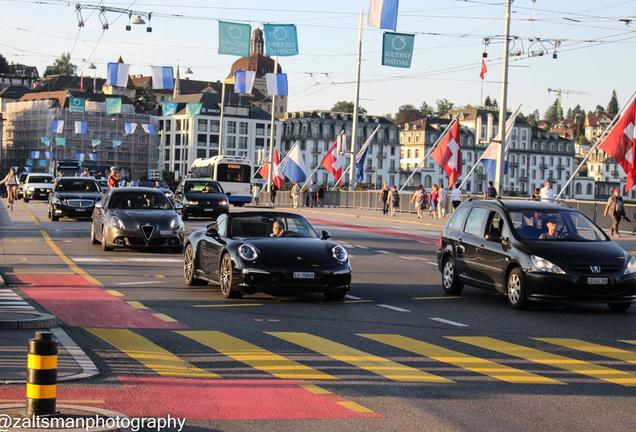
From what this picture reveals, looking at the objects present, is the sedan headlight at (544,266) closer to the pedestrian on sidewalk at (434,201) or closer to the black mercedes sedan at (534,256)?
the black mercedes sedan at (534,256)

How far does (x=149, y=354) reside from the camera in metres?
11.8

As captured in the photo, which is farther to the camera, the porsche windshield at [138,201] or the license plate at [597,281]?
the porsche windshield at [138,201]

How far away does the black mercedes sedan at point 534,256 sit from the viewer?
1706 cm

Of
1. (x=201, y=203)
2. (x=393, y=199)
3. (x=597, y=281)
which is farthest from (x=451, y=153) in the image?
(x=597, y=281)

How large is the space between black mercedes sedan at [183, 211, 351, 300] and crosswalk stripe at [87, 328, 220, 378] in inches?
163

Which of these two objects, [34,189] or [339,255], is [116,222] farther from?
[34,189]

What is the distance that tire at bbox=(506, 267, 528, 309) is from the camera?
56.5 feet

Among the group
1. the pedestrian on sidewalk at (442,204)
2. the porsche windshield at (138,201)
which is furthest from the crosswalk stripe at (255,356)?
the pedestrian on sidewalk at (442,204)

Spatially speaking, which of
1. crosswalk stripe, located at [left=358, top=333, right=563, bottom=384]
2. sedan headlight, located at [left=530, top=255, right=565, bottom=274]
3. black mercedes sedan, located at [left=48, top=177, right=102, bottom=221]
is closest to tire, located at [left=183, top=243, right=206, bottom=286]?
sedan headlight, located at [left=530, top=255, right=565, bottom=274]

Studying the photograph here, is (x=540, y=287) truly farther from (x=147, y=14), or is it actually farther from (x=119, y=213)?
(x=147, y=14)

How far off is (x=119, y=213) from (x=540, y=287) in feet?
44.2

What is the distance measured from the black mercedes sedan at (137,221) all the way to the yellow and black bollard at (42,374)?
65.5 ft

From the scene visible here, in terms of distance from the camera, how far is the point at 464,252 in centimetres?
1930

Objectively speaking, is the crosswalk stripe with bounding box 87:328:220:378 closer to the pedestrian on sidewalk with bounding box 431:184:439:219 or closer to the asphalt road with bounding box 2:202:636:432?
the asphalt road with bounding box 2:202:636:432
